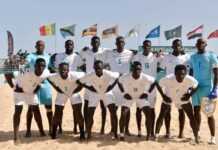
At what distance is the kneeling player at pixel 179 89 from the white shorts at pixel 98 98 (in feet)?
3.28

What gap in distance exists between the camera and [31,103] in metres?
9.95

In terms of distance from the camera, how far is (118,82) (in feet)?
32.0

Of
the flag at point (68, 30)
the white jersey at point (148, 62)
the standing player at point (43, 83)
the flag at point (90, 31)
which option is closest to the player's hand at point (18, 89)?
the standing player at point (43, 83)

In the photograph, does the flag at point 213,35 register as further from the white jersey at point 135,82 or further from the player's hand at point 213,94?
the white jersey at point 135,82

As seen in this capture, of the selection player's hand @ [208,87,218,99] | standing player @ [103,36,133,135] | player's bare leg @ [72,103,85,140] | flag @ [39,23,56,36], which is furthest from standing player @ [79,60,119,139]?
flag @ [39,23,56,36]

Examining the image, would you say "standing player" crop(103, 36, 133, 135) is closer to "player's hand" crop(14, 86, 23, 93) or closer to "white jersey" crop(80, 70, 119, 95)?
"white jersey" crop(80, 70, 119, 95)

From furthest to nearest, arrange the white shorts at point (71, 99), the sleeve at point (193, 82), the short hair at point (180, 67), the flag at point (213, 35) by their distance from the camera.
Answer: the flag at point (213, 35) < the white shorts at point (71, 99) < the sleeve at point (193, 82) < the short hair at point (180, 67)

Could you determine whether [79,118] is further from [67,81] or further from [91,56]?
[91,56]

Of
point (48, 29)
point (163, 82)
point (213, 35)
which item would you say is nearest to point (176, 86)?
point (163, 82)

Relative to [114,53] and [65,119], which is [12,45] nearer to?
[65,119]

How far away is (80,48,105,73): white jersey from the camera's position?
32.8 feet

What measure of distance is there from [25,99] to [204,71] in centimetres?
369

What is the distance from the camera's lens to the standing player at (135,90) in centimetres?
968

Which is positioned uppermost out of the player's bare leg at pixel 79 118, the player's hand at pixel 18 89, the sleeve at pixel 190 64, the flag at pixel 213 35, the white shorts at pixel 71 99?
the flag at pixel 213 35
